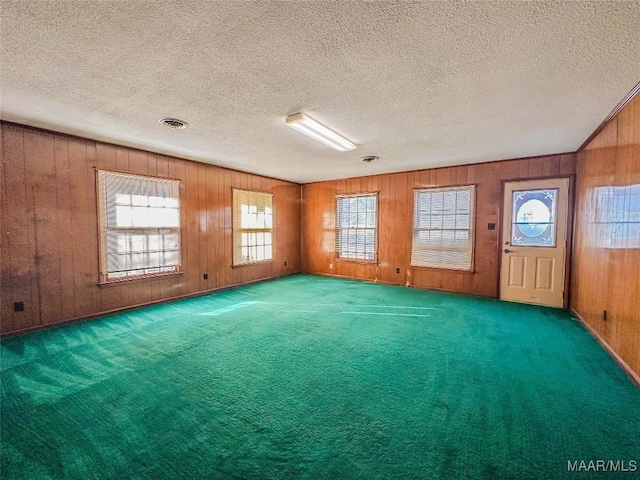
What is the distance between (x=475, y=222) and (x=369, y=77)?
12.9ft

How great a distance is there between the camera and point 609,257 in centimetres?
286

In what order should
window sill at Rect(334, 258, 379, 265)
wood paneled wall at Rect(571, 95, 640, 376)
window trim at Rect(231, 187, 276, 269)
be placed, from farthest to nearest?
1. window sill at Rect(334, 258, 379, 265)
2. window trim at Rect(231, 187, 276, 269)
3. wood paneled wall at Rect(571, 95, 640, 376)

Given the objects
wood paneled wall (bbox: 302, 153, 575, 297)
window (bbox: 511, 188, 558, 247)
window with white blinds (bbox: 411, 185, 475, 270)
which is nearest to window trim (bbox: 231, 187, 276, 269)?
wood paneled wall (bbox: 302, 153, 575, 297)

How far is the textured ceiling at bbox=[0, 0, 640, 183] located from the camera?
1.50 meters

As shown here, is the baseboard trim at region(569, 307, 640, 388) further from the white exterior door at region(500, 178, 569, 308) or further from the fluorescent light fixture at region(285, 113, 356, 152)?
the fluorescent light fixture at region(285, 113, 356, 152)

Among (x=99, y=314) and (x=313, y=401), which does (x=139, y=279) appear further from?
(x=313, y=401)

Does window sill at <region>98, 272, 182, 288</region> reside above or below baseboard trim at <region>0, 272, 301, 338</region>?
above

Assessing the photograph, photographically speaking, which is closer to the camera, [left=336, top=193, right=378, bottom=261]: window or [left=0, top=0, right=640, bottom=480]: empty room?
[left=0, top=0, right=640, bottom=480]: empty room

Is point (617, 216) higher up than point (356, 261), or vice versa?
point (617, 216)

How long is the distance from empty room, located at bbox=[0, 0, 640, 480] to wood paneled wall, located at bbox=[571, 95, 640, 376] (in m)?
0.04

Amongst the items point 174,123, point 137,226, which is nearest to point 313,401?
point 174,123

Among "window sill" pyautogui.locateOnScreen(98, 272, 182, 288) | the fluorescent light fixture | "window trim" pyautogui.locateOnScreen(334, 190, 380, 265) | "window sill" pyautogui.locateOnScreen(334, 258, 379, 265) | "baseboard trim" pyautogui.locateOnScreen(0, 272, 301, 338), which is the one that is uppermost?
the fluorescent light fixture

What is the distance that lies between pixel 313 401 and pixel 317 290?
348cm

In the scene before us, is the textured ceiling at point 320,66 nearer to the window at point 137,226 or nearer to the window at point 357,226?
the window at point 137,226
